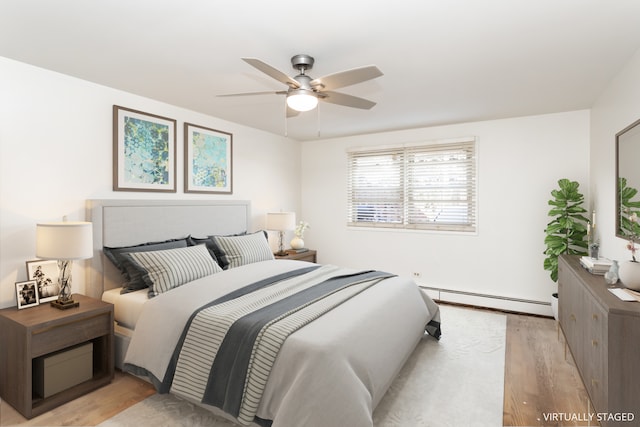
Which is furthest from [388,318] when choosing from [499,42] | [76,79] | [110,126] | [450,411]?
[76,79]

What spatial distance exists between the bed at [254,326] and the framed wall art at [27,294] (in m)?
0.45

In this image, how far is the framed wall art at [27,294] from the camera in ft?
8.46

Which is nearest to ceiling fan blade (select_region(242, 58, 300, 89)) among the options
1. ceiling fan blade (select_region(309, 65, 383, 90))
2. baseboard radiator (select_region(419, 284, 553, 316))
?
ceiling fan blade (select_region(309, 65, 383, 90))

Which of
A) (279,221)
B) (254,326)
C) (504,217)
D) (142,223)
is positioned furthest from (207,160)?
(504,217)

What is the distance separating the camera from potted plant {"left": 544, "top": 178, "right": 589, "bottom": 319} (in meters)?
3.72

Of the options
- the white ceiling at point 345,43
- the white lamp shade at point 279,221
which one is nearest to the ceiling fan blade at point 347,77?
the white ceiling at point 345,43

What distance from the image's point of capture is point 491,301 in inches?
177

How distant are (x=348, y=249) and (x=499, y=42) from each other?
3.77 meters

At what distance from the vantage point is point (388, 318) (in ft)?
8.36

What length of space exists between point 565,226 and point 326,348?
3.15m

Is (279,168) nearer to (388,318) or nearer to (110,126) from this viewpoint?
(110,126)

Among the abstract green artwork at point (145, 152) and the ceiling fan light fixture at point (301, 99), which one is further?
the abstract green artwork at point (145, 152)

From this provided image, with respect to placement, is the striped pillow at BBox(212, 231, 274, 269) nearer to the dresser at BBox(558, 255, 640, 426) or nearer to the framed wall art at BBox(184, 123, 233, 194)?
the framed wall art at BBox(184, 123, 233, 194)

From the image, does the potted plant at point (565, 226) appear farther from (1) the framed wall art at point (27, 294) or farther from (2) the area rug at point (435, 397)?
(1) the framed wall art at point (27, 294)
